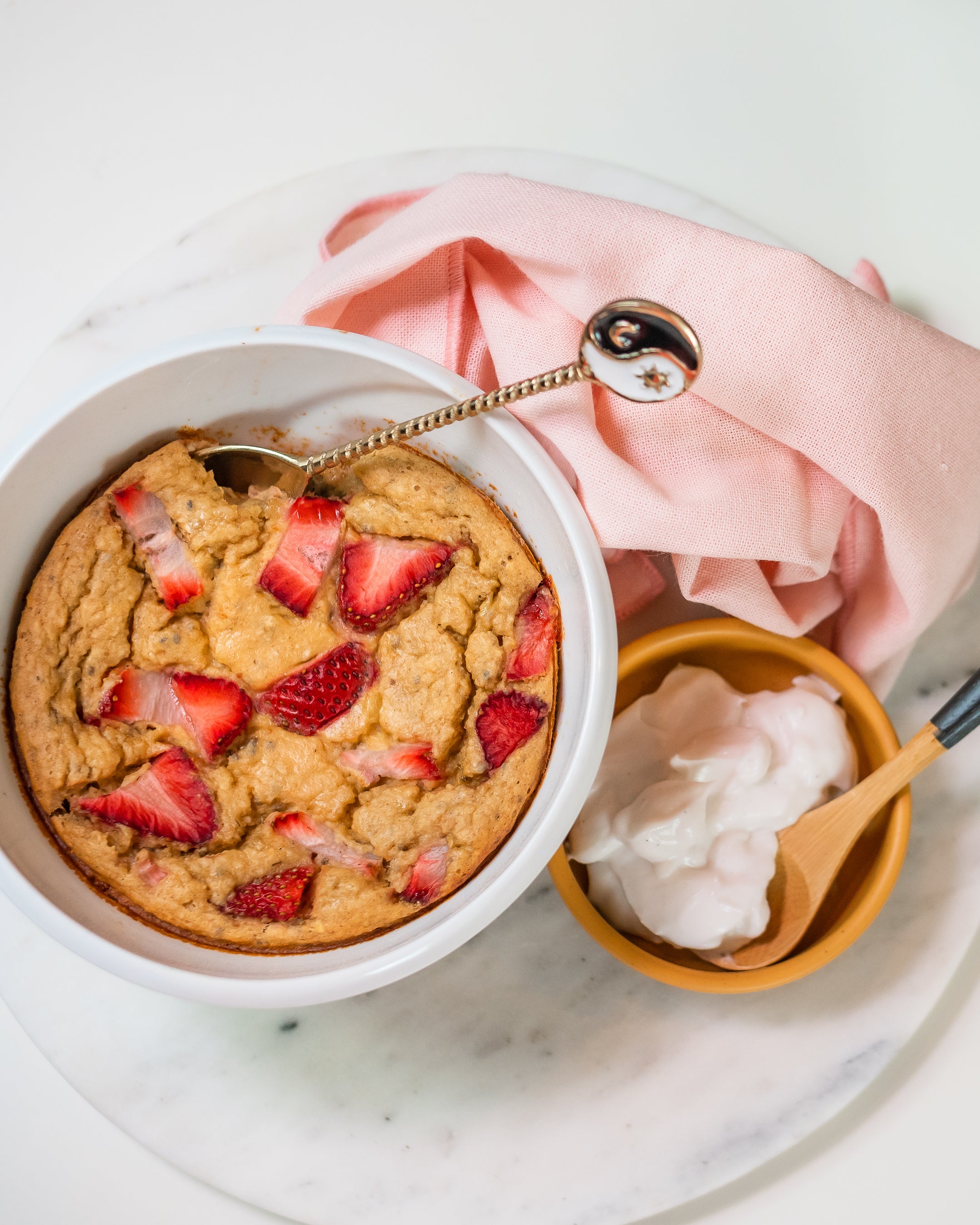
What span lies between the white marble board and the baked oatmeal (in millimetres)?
330

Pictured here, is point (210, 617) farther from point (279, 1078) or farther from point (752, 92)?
point (752, 92)

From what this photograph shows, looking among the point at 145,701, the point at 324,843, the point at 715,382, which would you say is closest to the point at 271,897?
the point at 324,843

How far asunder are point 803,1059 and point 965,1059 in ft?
0.93

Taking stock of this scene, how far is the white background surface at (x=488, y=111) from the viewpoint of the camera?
1751 millimetres

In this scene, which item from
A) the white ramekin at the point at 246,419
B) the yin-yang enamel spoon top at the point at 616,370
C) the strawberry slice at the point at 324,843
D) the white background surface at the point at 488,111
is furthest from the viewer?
the white background surface at the point at 488,111

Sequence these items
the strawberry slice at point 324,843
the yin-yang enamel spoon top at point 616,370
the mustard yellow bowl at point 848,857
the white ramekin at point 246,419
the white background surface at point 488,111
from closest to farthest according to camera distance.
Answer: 1. the yin-yang enamel spoon top at point 616,370
2. the white ramekin at point 246,419
3. the strawberry slice at point 324,843
4. the mustard yellow bowl at point 848,857
5. the white background surface at point 488,111

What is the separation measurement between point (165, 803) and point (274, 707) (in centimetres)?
19

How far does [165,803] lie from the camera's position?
4.34 ft

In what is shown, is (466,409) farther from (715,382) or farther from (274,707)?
(274,707)

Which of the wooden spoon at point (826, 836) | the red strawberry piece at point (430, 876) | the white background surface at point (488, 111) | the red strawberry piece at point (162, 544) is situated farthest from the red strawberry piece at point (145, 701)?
the wooden spoon at point (826, 836)

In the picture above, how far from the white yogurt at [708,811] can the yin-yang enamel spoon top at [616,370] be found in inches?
22.9

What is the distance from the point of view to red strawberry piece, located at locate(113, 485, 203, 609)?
1.34 metres

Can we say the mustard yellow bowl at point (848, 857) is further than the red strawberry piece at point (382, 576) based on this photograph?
Yes

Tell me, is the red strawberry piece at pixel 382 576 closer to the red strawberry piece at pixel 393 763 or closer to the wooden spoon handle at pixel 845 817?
the red strawberry piece at pixel 393 763
